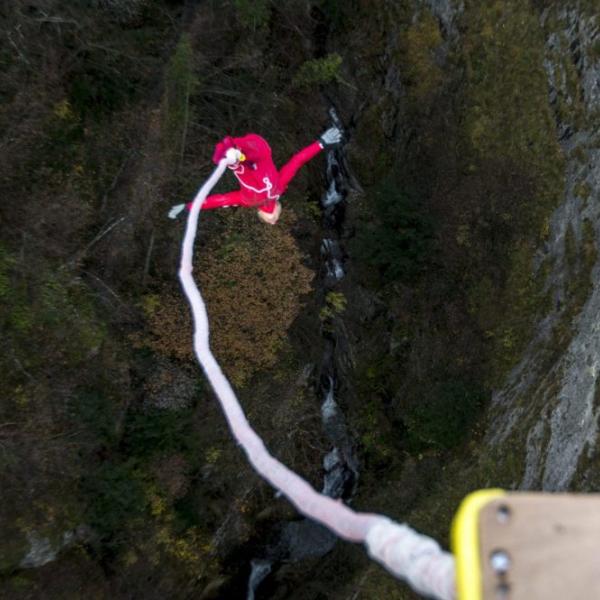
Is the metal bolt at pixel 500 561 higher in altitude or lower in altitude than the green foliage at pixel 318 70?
lower

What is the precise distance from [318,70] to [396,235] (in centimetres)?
293

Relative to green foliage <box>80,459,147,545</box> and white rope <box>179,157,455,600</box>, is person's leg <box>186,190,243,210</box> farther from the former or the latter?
green foliage <box>80,459,147,545</box>

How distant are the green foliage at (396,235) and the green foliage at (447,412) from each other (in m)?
1.77

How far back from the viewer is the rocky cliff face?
684cm

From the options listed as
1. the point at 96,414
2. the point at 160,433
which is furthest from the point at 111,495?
the point at 96,414

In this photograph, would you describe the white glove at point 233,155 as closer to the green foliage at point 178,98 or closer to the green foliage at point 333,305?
the green foliage at point 178,98

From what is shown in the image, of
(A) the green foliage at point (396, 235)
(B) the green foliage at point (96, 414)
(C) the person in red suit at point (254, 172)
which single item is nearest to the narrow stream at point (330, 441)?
(A) the green foliage at point (396, 235)

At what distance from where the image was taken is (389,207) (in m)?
8.73

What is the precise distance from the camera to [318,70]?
9383 mm

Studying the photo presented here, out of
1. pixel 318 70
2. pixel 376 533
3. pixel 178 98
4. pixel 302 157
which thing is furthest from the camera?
pixel 318 70

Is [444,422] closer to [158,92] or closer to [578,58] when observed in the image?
[578,58]

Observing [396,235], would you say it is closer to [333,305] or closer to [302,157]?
[333,305]

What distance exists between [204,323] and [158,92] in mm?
6211

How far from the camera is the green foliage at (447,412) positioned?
8461 mm
